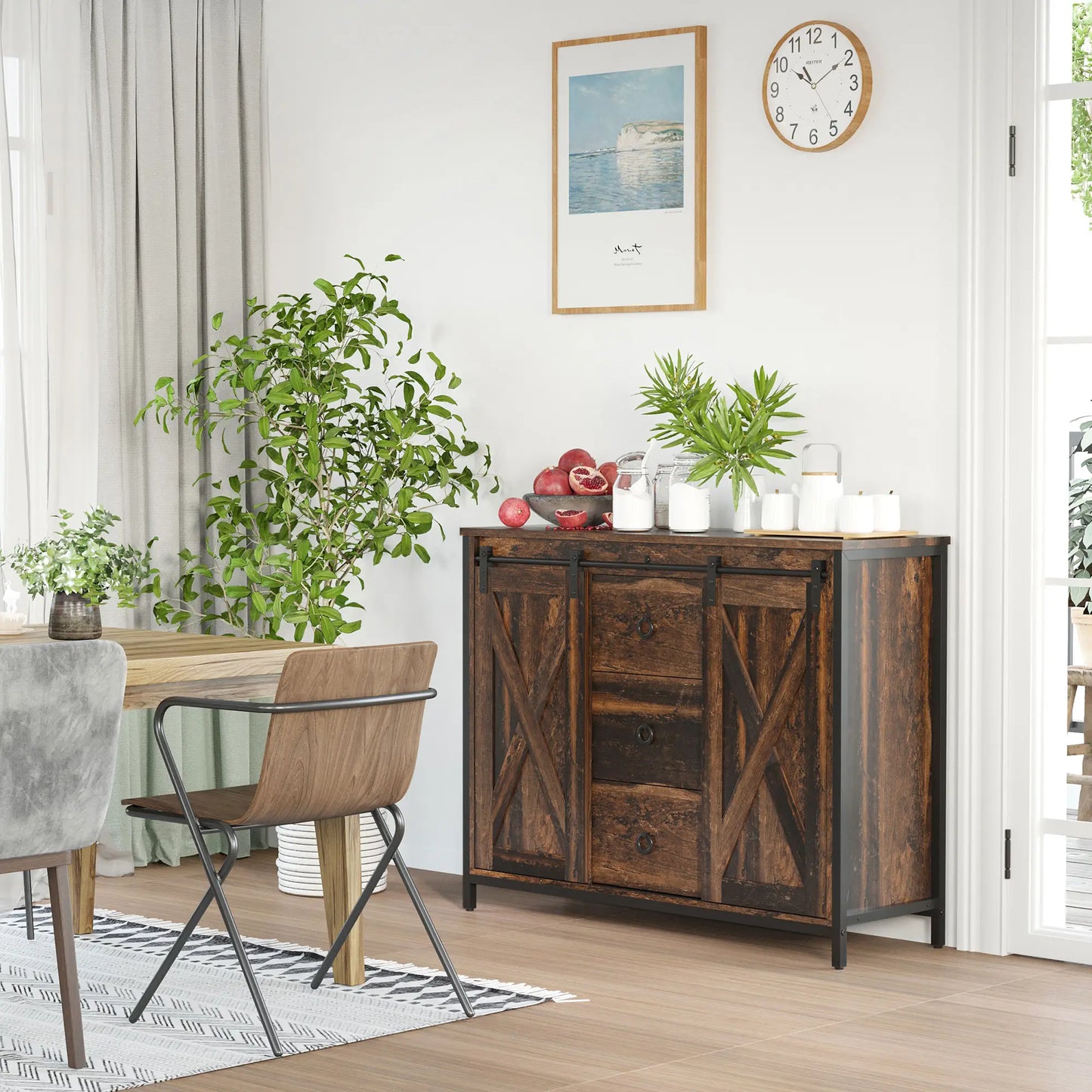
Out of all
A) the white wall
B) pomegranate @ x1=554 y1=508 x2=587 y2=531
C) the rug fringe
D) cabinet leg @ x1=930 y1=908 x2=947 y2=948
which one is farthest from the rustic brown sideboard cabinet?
the rug fringe

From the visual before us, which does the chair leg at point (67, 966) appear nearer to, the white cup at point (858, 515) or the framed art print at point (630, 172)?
the white cup at point (858, 515)

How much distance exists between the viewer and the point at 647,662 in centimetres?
439

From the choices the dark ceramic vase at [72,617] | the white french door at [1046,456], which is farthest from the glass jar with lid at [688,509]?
the dark ceramic vase at [72,617]

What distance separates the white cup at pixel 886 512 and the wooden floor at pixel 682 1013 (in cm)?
105

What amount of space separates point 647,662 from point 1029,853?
104 cm

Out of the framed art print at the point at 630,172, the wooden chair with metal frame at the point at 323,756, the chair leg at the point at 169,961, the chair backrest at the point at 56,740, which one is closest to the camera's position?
the chair backrest at the point at 56,740

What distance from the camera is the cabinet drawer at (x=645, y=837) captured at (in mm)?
4340

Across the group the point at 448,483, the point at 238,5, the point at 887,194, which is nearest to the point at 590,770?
the point at 448,483

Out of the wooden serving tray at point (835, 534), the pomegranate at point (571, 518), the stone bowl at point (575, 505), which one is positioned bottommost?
the wooden serving tray at point (835, 534)

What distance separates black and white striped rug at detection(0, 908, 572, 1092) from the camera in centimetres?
337

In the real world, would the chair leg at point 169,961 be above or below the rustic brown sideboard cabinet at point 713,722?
below

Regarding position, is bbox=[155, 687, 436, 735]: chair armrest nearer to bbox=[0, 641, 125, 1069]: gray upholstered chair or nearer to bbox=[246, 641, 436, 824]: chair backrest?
bbox=[246, 641, 436, 824]: chair backrest

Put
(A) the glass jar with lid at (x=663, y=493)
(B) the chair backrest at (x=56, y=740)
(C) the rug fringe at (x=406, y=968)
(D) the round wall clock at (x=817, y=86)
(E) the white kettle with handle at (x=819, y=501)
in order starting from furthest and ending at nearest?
(A) the glass jar with lid at (x=663, y=493)
(D) the round wall clock at (x=817, y=86)
(E) the white kettle with handle at (x=819, y=501)
(C) the rug fringe at (x=406, y=968)
(B) the chair backrest at (x=56, y=740)

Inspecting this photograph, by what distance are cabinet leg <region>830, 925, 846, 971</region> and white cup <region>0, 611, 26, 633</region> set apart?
2044 millimetres
